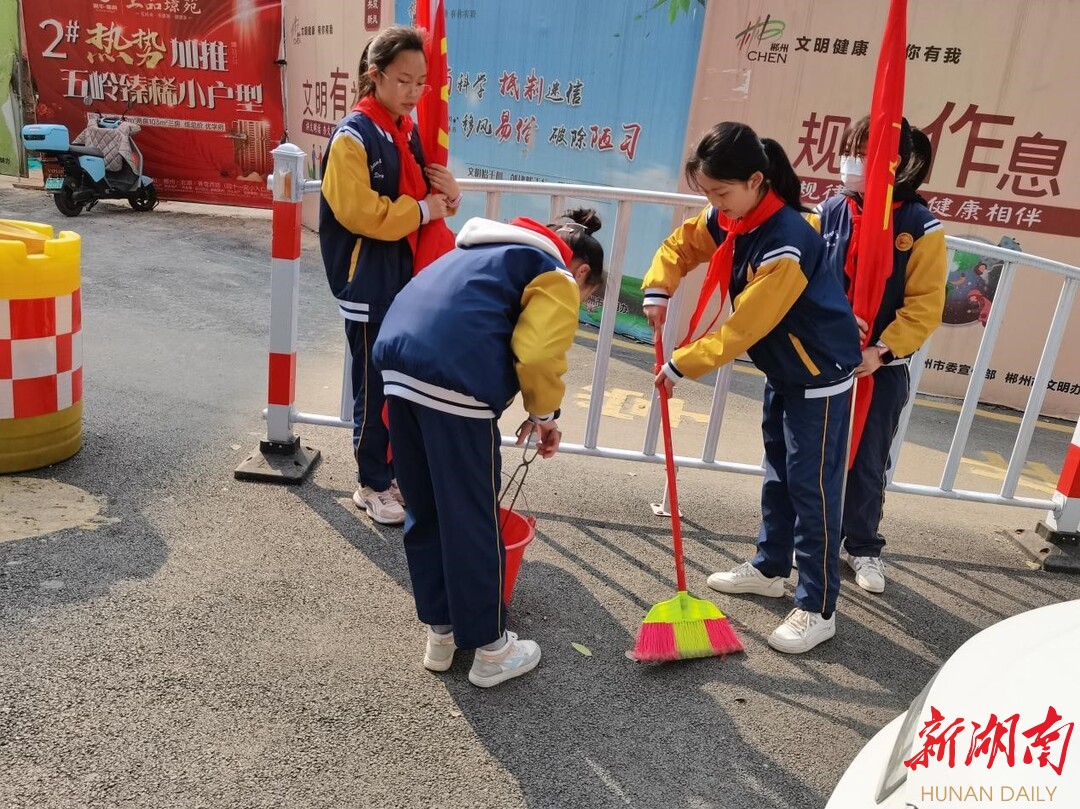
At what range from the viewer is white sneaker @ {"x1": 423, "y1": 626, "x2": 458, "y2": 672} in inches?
107

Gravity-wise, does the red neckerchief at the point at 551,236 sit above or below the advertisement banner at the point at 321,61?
below

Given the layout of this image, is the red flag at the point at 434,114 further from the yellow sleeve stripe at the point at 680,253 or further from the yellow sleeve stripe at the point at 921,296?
the yellow sleeve stripe at the point at 921,296

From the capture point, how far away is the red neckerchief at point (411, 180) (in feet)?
10.7

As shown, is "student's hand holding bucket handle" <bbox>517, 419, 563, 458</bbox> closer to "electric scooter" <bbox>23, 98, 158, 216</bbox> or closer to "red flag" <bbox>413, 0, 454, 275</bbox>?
Result: "red flag" <bbox>413, 0, 454, 275</bbox>

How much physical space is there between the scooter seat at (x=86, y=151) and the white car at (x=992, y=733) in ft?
33.0

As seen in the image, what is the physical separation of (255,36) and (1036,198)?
8.44m

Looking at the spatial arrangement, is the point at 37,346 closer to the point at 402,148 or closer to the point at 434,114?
the point at 402,148

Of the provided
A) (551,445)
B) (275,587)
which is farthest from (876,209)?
(275,587)

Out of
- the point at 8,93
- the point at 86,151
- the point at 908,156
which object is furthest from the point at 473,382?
the point at 8,93

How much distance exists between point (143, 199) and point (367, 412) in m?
7.94

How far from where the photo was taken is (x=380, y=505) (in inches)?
142

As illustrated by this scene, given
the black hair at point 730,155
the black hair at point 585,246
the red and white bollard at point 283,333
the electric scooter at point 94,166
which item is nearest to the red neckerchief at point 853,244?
the black hair at point 730,155

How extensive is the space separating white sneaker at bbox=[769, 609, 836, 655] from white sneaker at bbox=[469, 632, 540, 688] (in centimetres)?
91

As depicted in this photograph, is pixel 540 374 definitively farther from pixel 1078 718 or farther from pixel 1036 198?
pixel 1036 198
